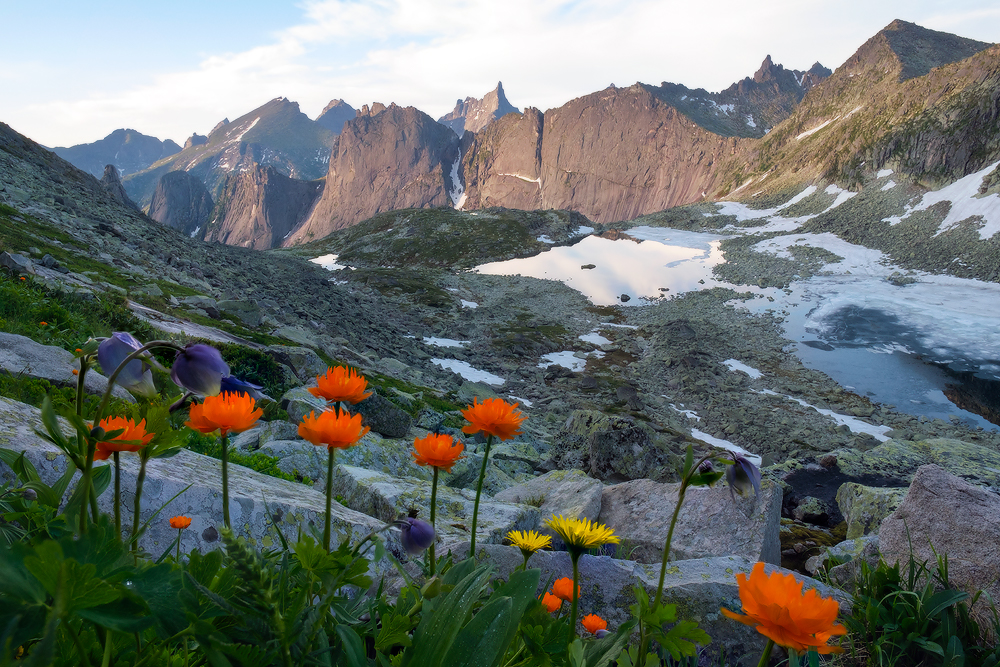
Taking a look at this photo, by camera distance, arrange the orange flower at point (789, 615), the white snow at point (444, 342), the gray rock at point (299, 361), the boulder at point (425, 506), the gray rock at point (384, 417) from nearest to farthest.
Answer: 1. the orange flower at point (789, 615)
2. the boulder at point (425, 506)
3. the gray rock at point (384, 417)
4. the gray rock at point (299, 361)
5. the white snow at point (444, 342)

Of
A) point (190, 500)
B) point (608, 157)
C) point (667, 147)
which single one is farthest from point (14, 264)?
point (608, 157)

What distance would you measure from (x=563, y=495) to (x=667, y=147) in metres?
158

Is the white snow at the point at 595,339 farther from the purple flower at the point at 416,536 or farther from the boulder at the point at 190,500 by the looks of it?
the purple flower at the point at 416,536

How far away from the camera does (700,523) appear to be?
18.5 feet

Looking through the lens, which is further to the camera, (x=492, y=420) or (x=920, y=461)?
(x=920, y=461)

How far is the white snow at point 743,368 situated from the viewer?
31.1 meters

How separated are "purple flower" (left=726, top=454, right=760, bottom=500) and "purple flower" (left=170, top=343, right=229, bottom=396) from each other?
1883 millimetres

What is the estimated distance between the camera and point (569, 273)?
62250 mm

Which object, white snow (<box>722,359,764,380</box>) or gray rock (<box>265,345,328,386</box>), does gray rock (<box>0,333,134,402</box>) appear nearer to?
gray rock (<box>265,345,328,386</box>)

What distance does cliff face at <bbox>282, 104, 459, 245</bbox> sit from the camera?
186 meters

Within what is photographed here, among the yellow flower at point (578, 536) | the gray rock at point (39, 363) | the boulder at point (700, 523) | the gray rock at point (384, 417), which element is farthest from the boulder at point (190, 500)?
the gray rock at point (384, 417)

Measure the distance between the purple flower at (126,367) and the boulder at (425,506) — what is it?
2.51 metres

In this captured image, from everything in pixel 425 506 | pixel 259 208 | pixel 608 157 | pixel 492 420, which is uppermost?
pixel 608 157

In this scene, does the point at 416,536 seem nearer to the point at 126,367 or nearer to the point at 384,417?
the point at 126,367
